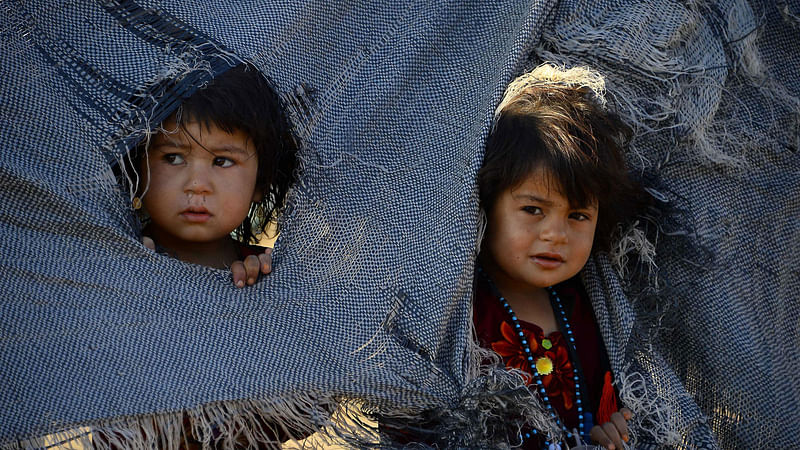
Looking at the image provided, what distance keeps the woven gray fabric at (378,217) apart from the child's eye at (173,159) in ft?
0.32

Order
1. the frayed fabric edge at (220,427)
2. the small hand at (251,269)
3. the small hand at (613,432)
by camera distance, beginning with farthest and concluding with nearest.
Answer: the small hand at (613,432), the small hand at (251,269), the frayed fabric edge at (220,427)

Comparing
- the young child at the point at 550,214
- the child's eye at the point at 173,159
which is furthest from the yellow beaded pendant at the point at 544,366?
the child's eye at the point at 173,159

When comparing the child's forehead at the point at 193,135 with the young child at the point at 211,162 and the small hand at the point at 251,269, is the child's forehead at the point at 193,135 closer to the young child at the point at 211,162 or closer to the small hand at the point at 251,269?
the young child at the point at 211,162

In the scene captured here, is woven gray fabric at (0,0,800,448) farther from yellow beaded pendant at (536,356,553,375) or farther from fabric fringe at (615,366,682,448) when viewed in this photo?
yellow beaded pendant at (536,356,553,375)

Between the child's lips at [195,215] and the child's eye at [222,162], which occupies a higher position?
the child's eye at [222,162]

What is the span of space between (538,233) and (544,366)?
0.28 metres

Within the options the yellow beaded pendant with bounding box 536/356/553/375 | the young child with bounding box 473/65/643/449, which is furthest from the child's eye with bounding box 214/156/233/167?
the yellow beaded pendant with bounding box 536/356/553/375

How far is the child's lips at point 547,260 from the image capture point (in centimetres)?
184

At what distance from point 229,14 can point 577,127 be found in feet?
2.49

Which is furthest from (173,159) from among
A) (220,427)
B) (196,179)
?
(220,427)

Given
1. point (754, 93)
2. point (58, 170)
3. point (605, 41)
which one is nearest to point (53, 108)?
point (58, 170)

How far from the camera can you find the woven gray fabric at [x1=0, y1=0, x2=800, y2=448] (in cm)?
158

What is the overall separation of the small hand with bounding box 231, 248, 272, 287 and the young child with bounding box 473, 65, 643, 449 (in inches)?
17.9

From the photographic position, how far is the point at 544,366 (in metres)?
1.87
